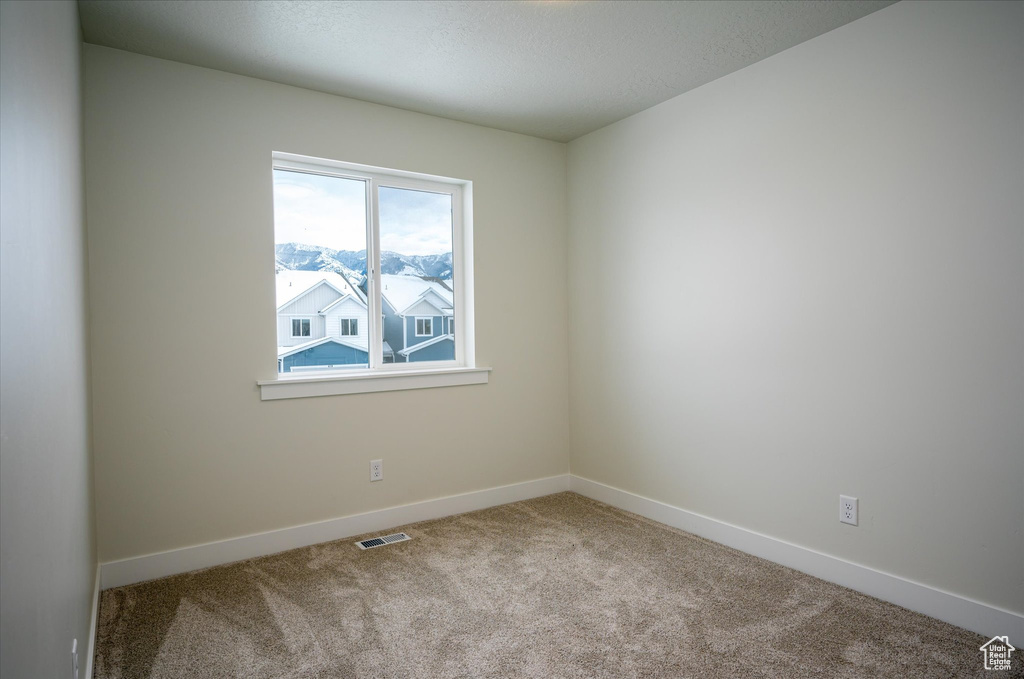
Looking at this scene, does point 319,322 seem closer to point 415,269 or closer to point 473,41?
point 415,269

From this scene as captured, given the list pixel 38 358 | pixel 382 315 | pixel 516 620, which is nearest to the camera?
pixel 38 358

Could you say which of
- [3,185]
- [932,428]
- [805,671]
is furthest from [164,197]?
[932,428]

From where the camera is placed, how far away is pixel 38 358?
112 cm

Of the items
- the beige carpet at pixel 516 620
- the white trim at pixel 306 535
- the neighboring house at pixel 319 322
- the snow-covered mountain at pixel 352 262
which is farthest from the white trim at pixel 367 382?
the beige carpet at pixel 516 620

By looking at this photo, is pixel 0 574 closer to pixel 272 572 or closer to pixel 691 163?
pixel 272 572

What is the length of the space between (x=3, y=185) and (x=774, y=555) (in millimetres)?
3161

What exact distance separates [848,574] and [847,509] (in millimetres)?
283

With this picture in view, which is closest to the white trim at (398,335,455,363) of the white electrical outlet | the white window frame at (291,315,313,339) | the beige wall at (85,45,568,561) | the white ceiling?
the beige wall at (85,45,568,561)

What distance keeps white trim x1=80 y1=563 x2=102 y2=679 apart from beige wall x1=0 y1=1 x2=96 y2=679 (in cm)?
5

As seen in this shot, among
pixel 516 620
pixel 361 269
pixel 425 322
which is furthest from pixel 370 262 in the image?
pixel 516 620

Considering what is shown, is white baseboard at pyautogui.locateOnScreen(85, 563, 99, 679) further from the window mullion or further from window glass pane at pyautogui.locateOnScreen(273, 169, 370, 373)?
the window mullion

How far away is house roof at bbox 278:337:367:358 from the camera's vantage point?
10.6 ft

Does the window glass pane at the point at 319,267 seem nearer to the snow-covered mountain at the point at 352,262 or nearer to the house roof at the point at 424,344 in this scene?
the snow-covered mountain at the point at 352,262

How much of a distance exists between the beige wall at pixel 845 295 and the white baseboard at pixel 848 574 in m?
0.04
